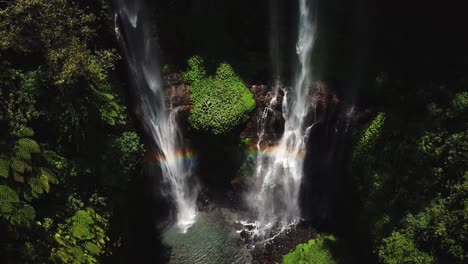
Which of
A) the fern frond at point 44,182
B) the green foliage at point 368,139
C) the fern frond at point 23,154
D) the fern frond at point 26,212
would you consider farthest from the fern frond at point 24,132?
the green foliage at point 368,139

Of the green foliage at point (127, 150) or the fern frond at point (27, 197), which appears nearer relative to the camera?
the fern frond at point (27, 197)

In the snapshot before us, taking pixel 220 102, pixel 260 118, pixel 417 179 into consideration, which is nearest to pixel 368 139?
pixel 417 179

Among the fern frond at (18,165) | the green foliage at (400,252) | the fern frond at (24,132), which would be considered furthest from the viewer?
the green foliage at (400,252)

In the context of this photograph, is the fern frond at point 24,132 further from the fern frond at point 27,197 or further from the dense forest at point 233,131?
the fern frond at point 27,197

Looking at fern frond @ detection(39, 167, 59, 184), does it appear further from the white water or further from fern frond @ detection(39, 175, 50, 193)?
the white water

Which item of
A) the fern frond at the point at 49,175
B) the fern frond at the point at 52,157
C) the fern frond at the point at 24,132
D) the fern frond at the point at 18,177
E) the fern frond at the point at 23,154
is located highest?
the fern frond at the point at 24,132

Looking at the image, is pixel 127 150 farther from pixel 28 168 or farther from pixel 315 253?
pixel 315 253
